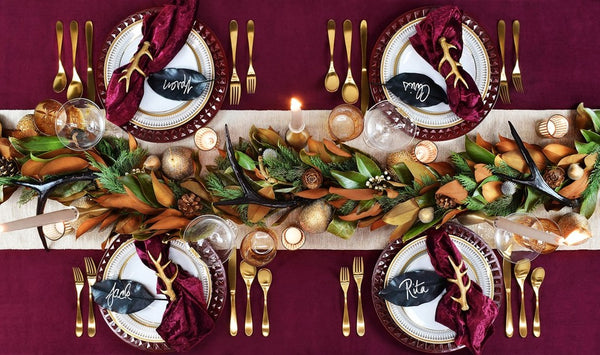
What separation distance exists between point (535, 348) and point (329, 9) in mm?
1187

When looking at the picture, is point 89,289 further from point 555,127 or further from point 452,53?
point 555,127

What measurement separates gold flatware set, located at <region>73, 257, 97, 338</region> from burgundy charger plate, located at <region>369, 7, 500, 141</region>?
0.97m

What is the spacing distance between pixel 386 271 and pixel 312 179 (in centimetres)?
37

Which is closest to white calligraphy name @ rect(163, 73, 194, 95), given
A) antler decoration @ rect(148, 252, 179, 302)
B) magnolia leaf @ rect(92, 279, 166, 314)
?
antler decoration @ rect(148, 252, 179, 302)

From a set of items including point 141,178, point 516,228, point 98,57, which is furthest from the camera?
point 98,57

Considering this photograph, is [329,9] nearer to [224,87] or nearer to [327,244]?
[224,87]

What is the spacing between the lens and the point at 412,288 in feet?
4.25

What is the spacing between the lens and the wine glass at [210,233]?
3.78ft

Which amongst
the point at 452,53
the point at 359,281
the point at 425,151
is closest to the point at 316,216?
the point at 359,281

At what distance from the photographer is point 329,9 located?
1333 millimetres

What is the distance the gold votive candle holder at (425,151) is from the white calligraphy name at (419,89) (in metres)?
0.13

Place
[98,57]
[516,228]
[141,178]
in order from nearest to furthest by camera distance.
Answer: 1. [516,228]
2. [141,178]
3. [98,57]

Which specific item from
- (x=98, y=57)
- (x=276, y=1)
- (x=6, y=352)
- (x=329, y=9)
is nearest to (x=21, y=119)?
(x=98, y=57)

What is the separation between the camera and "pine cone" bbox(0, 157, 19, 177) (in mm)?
1259
